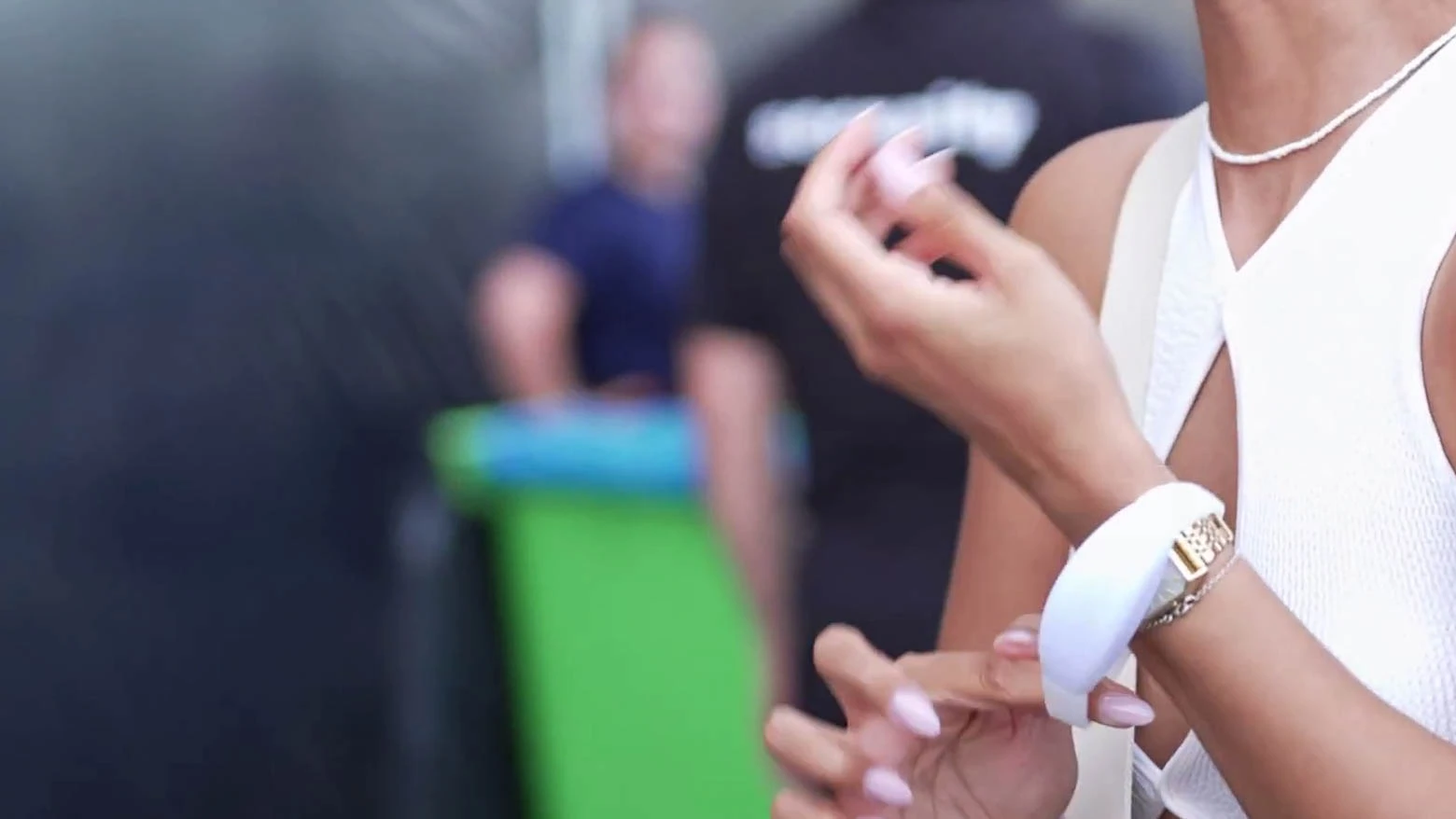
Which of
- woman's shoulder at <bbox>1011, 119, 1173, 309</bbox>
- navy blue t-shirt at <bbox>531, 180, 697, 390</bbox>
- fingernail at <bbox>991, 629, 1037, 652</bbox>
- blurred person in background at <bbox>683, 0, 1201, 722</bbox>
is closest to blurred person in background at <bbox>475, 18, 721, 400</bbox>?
navy blue t-shirt at <bbox>531, 180, 697, 390</bbox>

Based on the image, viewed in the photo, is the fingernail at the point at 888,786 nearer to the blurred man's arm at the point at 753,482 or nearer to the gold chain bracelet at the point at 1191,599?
the gold chain bracelet at the point at 1191,599

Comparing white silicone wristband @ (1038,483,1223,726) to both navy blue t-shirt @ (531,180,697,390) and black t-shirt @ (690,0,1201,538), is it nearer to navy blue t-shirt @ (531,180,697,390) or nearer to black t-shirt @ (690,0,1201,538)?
black t-shirt @ (690,0,1201,538)

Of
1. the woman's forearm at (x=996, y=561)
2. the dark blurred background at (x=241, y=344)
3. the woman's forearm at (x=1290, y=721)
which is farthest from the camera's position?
the dark blurred background at (x=241, y=344)

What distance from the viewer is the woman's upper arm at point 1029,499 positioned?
992 millimetres

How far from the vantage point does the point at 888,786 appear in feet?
2.77

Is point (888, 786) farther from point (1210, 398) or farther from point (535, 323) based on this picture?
point (535, 323)

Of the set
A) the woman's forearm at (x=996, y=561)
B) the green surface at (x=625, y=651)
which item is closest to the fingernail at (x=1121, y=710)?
the woman's forearm at (x=996, y=561)

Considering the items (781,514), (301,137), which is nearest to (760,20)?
(301,137)

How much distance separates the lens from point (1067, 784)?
0.87 metres

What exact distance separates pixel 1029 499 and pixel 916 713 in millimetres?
181

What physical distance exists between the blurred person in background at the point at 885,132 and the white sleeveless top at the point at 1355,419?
1052 mm

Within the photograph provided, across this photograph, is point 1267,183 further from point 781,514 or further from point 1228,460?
point 781,514

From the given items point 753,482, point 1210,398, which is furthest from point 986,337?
point 753,482

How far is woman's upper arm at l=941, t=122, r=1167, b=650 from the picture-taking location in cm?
99
